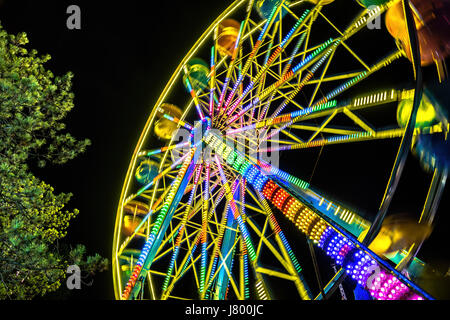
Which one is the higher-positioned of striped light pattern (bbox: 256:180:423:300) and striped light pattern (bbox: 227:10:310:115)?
striped light pattern (bbox: 227:10:310:115)

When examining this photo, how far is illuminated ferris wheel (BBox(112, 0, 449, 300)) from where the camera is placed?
397cm

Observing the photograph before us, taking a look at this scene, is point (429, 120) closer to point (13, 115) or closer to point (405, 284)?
point (405, 284)

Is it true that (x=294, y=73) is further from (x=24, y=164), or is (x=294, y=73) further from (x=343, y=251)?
(x=24, y=164)

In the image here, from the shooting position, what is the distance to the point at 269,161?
7895mm

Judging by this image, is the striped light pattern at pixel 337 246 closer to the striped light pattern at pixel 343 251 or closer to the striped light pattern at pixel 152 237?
the striped light pattern at pixel 343 251

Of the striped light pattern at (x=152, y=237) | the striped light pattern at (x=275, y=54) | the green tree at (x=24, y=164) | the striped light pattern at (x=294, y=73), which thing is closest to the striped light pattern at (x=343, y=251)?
the striped light pattern at (x=152, y=237)

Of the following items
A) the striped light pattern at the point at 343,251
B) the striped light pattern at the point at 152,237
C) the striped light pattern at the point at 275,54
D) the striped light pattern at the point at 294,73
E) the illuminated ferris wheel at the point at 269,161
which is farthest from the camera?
the striped light pattern at the point at 275,54

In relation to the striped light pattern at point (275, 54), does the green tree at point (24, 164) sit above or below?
below

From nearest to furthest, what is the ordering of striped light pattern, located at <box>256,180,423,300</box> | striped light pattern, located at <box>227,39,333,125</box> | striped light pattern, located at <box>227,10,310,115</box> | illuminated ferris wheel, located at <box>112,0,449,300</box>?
striped light pattern, located at <box>256,180,423,300</box>
illuminated ferris wheel, located at <box>112,0,449,300</box>
striped light pattern, located at <box>227,39,333,125</box>
striped light pattern, located at <box>227,10,310,115</box>

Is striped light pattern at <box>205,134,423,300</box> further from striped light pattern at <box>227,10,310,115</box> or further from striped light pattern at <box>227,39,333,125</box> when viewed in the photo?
striped light pattern at <box>227,10,310,115</box>

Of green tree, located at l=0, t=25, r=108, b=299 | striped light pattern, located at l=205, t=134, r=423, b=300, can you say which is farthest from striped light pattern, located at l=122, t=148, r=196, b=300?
striped light pattern, located at l=205, t=134, r=423, b=300

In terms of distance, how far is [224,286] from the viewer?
737cm

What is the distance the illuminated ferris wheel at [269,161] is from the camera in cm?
397

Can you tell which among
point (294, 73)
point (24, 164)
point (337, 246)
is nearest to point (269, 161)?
point (294, 73)
